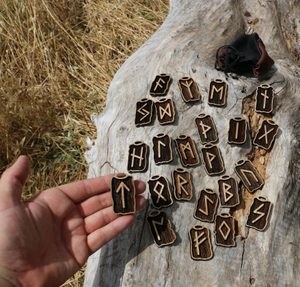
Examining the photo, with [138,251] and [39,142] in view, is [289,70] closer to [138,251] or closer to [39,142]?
[138,251]

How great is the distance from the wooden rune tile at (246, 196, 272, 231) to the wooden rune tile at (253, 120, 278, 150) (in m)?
0.31

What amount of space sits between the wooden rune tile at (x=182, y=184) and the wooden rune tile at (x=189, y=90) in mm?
435

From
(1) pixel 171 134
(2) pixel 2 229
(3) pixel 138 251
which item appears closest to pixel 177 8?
(1) pixel 171 134

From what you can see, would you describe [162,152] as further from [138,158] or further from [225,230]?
[225,230]

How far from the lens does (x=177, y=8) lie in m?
3.18

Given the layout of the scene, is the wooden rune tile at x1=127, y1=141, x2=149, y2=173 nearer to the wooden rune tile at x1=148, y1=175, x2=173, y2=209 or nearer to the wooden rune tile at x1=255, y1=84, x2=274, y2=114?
the wooden rune tile at x1=148, y1=175, x2=173, y2=209

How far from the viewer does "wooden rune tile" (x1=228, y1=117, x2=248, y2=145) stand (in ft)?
7.98

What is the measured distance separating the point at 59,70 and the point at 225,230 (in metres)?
2.39

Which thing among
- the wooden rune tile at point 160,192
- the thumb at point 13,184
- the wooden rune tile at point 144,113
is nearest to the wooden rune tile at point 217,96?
the wooden rune tile at point 144,113

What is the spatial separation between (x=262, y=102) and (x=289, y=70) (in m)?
0.40

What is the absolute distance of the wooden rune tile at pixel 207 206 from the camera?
228cm

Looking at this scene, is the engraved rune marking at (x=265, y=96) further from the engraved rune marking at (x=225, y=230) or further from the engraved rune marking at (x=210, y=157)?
the engraved rune marking at (x=225, y=230)

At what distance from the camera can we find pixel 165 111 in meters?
2.50

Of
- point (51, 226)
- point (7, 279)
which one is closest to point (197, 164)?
point (51, 226)
